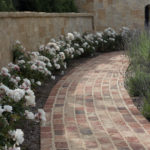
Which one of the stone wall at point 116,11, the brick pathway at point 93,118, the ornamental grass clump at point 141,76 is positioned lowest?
the brick pathway at point 93,118

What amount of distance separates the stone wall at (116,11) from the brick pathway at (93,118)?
7.73 meters

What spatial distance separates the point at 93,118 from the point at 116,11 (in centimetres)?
1046

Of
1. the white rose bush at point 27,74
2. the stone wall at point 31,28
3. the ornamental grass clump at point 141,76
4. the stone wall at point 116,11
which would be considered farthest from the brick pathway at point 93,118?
the stone wall at point 116,11

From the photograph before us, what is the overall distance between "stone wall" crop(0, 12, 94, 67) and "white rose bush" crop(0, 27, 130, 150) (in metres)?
0.27

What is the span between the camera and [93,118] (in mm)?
4559

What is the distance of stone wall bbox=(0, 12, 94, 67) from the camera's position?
19.6 ft

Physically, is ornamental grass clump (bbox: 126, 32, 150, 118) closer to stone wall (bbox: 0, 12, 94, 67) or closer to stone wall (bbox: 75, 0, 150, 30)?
stone wall (bbox: 0, 12, 94, 67)

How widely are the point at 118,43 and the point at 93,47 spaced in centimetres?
246

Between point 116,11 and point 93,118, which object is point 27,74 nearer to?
point 93,118

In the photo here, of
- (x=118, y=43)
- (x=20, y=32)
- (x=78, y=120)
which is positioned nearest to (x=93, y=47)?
(x=118, y=43)

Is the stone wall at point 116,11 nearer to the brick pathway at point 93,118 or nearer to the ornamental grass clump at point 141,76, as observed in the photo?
the ornamental grass clump at point 141,76

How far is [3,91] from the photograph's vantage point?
3693 mm

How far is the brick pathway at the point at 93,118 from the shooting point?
12.3ft

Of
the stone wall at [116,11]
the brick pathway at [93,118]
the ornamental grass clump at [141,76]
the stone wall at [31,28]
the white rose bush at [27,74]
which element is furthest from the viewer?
the stone wall at [116,11]
